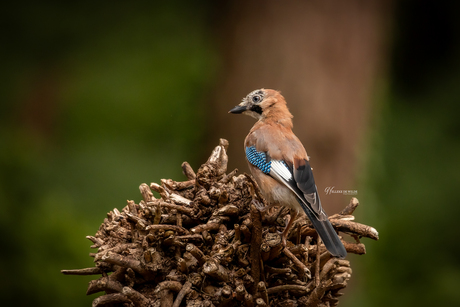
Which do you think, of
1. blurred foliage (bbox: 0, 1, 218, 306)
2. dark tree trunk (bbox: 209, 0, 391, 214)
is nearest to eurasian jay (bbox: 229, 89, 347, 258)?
dark tree trunk (bbox: 209, 0, 391, 214)

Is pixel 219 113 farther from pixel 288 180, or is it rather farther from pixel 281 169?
pixel 288 180

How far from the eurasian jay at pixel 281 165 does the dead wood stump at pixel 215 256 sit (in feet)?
0.29

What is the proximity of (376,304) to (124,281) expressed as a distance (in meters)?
2.13

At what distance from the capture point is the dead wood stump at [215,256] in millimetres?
1943

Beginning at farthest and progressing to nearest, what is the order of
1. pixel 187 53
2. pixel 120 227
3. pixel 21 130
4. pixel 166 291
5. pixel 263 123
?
pixel 187 53 < pixel 21 130 < pixel 263 123 < pixel 120 227 < pixel 166 291

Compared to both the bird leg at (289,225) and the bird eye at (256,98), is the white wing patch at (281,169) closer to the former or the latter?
the bird leg at (289,225)

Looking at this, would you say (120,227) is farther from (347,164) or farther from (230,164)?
(347,164)

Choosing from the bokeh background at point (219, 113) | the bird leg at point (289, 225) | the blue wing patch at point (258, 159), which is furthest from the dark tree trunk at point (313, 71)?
the bird leg at point (289, 225)

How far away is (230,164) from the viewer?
10.7 feet

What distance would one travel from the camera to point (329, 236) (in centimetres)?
199

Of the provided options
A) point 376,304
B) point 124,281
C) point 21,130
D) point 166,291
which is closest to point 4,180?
point 21,130

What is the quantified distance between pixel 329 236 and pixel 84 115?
97.0 inches

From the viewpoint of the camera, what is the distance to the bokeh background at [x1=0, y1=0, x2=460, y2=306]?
336 cm

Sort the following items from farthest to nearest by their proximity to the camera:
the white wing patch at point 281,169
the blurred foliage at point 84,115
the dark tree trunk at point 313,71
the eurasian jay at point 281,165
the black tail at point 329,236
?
the blurred foliage at point 84,115 → the dark tree trunk at point 313,71 → the white wing patch at point 281,169 → the eurasian jay at point 281,165 → the black tail at point 329,236
